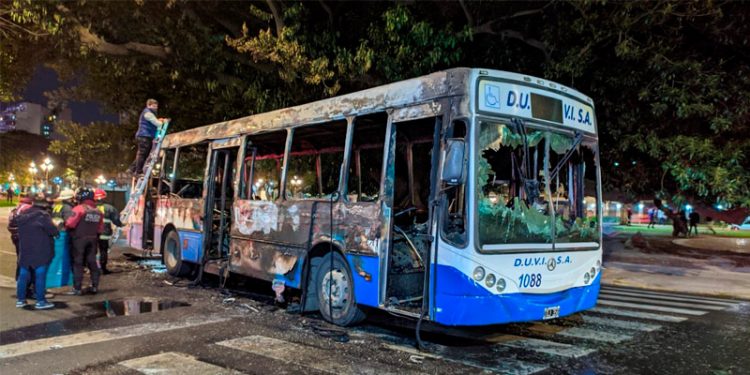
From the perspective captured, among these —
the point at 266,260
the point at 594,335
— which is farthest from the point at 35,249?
the point at 594,335

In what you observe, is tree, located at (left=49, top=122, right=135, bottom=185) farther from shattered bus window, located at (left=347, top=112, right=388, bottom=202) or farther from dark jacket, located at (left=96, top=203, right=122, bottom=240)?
shattered bus window, located at (left=347, top=112, right=388, bottom=202)

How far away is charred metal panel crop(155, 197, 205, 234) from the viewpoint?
10.5 metres

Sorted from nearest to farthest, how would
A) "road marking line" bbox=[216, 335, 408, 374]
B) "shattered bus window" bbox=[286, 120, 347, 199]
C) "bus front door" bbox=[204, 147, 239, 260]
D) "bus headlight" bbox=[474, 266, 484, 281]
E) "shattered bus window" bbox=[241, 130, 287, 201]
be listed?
"road marking line" bbox=[216, 335, 408, 374] → "bus headlight" bbox=[474, 266, 484, 281] → "shattered bus window" bbox=[286, 120, 347, 199] → "shattered bus window" bbox=[241, 130, 287, 201] → "bus front door" bbox=[204, 147, 239, 260]

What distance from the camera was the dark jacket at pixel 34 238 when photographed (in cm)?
786

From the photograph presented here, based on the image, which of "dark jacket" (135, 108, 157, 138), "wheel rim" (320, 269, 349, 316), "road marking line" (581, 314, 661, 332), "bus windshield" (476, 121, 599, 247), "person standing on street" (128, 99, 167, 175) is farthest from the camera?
"dark jacket" (135, 108, 157, 138)

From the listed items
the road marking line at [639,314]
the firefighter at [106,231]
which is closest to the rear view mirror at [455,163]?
the road marking line at [639,314]

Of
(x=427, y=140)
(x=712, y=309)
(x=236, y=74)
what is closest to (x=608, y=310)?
→ (x=712, y=309)

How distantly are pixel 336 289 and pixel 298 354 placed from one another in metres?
1.60

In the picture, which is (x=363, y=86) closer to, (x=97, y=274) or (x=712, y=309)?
(x=97, y=274)

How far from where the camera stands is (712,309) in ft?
30.9

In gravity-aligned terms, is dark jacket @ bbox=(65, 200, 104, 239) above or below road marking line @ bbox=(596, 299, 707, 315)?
above

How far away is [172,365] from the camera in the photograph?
530cm

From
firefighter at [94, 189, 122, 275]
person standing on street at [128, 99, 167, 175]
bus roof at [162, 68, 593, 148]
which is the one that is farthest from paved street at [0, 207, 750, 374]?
person standing on street at [128, 99, 167, 175]

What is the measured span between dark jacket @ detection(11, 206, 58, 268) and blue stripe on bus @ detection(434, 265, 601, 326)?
6.06 metres
